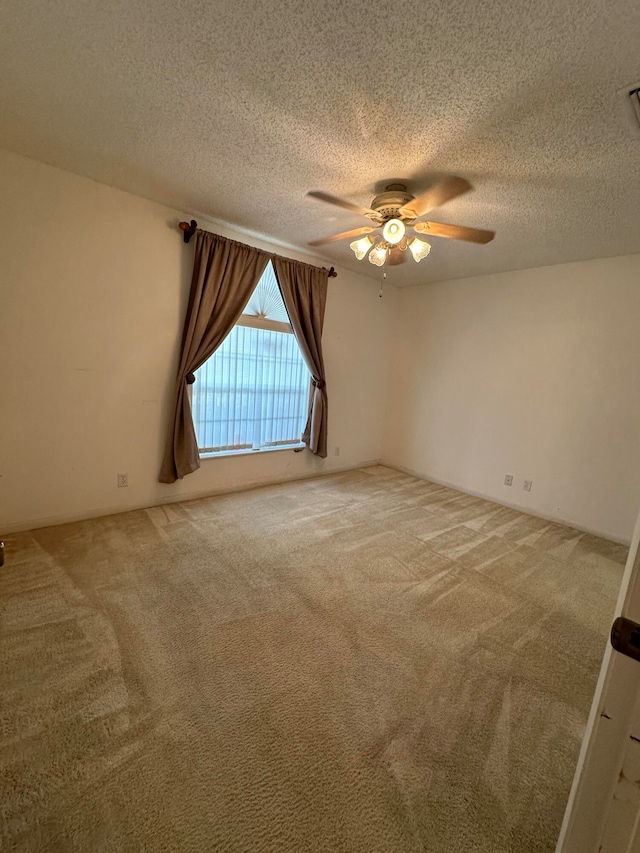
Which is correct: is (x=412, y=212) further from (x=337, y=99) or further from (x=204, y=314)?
(x=204, y=314)

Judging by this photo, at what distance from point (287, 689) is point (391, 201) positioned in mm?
2570

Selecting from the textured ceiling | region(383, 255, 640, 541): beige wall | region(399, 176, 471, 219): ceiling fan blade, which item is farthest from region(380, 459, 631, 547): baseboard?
region(399, 176, 471, 219): ceiling fan blade

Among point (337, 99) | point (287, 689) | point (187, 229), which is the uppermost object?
point (337, 99)

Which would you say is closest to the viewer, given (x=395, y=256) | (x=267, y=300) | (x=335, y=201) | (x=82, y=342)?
(x=335, y=201)

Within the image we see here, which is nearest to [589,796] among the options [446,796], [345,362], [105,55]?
[446,796]

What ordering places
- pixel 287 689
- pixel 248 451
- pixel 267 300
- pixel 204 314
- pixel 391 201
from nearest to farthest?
pixel 287 689, pixel 391 201, pixel 204 314, pixel 267 300, pixel 248 451

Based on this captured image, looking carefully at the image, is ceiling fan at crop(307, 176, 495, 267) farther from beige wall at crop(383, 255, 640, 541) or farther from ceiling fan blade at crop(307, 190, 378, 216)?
beige wall at crop(383, 255, 640, 541)

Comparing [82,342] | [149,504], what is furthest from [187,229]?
[149,504]

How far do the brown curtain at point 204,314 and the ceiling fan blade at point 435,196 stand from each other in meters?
1.55

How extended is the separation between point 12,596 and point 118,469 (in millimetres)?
1157

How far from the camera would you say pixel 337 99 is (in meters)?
1.53

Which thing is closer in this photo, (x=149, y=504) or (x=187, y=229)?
(x=187, y=229)

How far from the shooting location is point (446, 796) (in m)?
1.14

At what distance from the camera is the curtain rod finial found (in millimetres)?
2798
